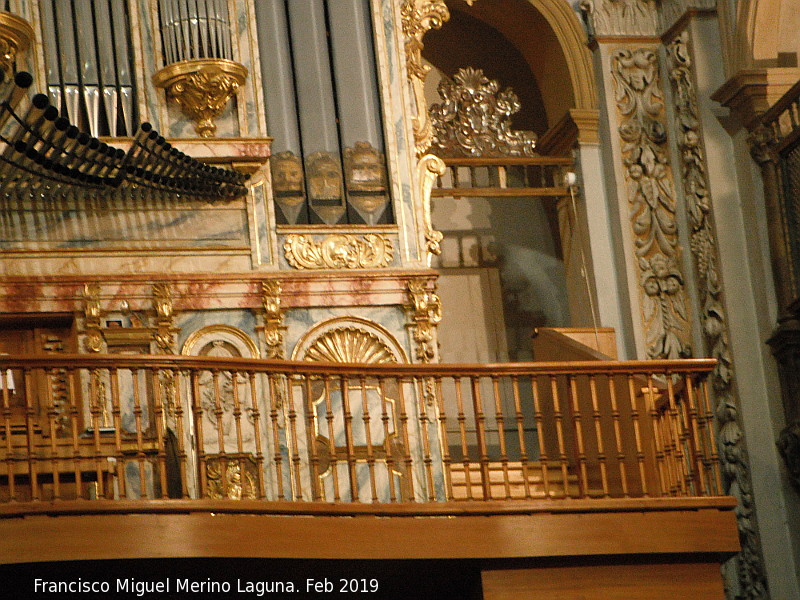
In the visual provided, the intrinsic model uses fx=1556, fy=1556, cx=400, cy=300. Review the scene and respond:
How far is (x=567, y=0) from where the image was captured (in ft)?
41.5

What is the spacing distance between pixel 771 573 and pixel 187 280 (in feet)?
15.2

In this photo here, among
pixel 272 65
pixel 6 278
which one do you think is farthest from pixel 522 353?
pixel 6 278

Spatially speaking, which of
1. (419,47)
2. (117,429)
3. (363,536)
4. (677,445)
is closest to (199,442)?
(117,429)

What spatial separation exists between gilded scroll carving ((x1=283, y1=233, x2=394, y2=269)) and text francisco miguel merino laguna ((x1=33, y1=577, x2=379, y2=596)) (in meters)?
2.58

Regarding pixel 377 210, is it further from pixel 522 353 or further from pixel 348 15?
pixel 522 353

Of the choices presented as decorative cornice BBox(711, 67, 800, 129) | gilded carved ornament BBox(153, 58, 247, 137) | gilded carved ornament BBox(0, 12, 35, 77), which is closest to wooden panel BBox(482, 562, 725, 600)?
gilded carved ornament BBox(153, 58, 247, 137)

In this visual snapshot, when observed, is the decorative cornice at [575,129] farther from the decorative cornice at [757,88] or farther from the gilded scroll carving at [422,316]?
the gilded scroll carving at [422,316]

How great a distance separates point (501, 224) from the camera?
1361 cm

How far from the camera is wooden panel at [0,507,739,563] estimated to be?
7566mm

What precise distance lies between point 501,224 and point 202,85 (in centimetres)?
411

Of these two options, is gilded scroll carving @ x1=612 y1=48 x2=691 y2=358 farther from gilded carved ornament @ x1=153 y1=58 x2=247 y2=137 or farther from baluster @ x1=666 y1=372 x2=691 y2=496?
gilded carved ornament @ x1=153 y1=58 x2=247 y2=137

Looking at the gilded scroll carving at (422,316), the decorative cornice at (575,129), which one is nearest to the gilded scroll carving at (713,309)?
the decorative cornice at (575,129)

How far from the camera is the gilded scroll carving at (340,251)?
1037 centimetres

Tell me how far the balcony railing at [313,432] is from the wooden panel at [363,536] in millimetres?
157
